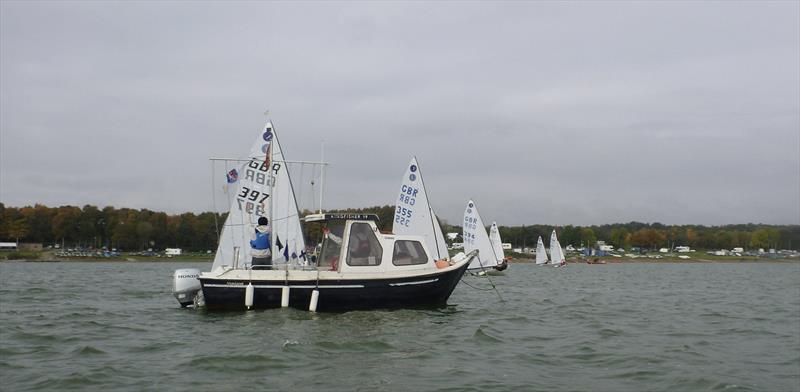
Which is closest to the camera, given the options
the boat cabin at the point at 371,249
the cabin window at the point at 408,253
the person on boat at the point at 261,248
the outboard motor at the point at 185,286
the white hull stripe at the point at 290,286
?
the white hull stripe at the point at 290,286

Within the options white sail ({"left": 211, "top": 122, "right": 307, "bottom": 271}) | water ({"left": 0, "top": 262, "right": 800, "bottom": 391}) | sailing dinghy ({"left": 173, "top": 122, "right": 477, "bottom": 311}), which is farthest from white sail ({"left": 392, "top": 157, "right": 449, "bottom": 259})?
sailing dinghy ({"left": 173, "top": 122, "right": 477, "bottom": 311})

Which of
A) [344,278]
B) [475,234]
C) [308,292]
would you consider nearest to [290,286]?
[308,292]

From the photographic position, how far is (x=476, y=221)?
50625 millimetres

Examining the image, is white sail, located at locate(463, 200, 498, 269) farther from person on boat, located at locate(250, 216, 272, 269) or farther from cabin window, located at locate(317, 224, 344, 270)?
person on boat, located at locate(250, 216, 272, 269)

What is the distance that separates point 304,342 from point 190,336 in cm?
334

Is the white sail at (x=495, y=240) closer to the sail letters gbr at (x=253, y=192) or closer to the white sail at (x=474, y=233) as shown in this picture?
the white sail at (x=474, y=233)

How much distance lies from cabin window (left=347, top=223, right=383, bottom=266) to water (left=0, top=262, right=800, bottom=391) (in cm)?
167

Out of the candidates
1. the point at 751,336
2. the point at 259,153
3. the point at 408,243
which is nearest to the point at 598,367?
the point at 751,336

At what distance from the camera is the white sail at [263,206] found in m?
25.3

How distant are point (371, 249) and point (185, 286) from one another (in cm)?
675

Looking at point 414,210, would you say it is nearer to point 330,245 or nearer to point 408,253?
point 330,245

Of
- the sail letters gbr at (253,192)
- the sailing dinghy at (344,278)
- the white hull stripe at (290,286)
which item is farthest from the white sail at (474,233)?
the white hull stripe at (290,286)

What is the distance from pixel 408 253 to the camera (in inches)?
841

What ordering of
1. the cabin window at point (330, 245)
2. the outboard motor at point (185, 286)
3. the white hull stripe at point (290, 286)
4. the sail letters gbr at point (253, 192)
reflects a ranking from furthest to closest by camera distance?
the sail letters gbr at point (253, 192), the outboard motor at point (185, 286), the cabin window at point (330, 245), the white hull stripe at point (290, 286)
